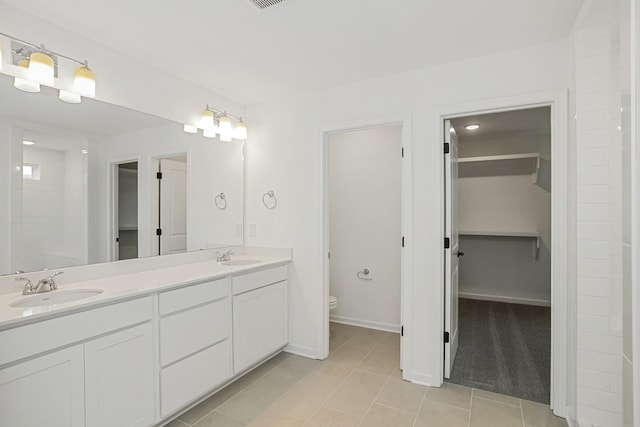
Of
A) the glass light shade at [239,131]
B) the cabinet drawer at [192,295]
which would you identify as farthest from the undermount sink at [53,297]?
the glass light shade at [239,131]

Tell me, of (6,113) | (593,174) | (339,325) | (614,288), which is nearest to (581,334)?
(614,288)

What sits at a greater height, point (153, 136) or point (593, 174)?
point (153, 136)

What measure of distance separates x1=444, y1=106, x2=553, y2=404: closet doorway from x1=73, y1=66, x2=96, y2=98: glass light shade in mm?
3143

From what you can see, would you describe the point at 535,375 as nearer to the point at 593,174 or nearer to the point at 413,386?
the point at 413,386

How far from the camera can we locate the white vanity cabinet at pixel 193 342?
6.25 feet

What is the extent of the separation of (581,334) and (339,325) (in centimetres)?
239

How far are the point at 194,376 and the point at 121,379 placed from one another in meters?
0.49

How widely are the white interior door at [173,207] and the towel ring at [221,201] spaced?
324 millimetres

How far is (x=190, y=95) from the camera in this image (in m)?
2.73

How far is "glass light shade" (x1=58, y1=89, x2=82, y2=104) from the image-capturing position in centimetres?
191

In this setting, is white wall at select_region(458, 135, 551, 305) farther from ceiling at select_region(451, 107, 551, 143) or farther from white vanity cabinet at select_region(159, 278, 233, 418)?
white vanity cabinet at select_region(159, 278, 233, 418)

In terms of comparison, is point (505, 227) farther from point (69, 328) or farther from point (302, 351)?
point (69, 328)

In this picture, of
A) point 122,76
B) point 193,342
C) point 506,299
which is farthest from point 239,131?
point 506,299

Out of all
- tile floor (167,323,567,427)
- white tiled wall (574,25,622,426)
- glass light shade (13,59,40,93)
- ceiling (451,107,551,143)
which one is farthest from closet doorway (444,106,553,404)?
glass light shade (13,59,40,93)
